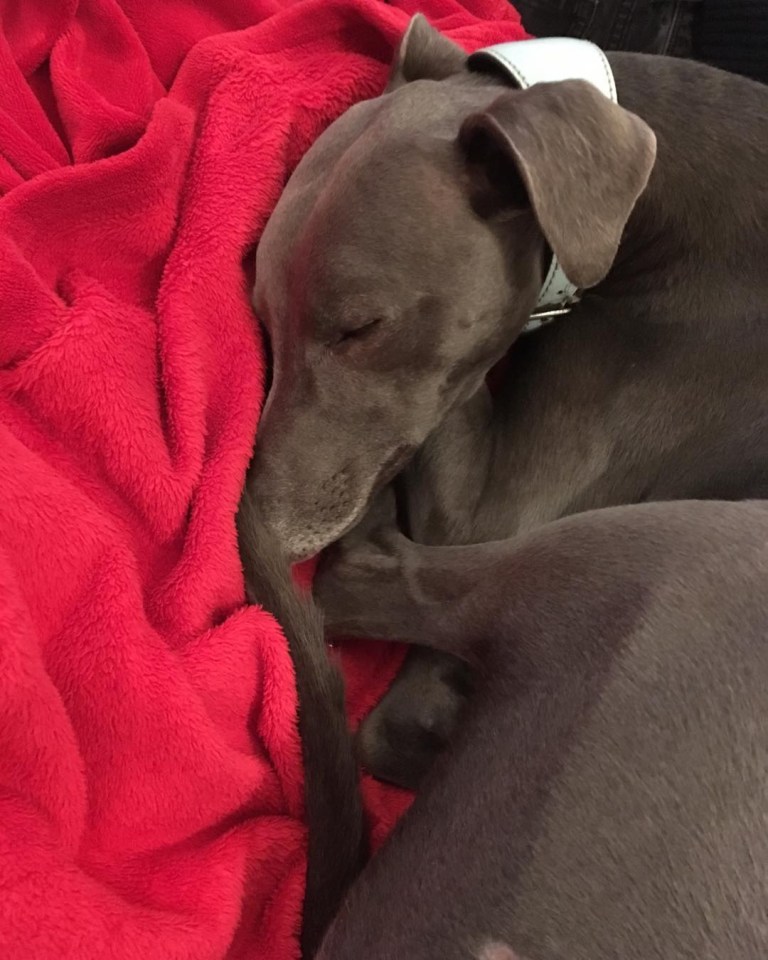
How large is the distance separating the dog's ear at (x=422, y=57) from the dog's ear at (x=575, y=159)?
0.94 ft

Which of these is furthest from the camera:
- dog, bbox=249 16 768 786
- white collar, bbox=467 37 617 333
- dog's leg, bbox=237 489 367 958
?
white collar, bbox=467 37 617 333

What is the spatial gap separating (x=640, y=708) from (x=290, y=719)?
0.42 metres

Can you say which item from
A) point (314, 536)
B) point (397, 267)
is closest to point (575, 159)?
point (397, 267)

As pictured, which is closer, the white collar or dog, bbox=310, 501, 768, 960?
dog, bbox=310, 501, 768, 960

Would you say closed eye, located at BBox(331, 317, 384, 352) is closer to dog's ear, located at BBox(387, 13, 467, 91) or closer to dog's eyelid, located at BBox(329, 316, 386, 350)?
dog's eyelid, located at BBox(329, 316, 386, 350)

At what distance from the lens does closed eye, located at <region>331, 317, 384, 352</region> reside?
1.24 meters

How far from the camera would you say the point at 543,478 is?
1.43m

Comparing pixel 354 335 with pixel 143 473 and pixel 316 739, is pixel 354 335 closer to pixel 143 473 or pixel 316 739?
pixel 143 473

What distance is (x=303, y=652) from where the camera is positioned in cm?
118

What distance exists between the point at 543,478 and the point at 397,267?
0.41 meters

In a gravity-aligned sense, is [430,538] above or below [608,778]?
below

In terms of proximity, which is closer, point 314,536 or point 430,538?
point 314,536

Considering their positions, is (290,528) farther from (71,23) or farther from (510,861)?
(71,23)

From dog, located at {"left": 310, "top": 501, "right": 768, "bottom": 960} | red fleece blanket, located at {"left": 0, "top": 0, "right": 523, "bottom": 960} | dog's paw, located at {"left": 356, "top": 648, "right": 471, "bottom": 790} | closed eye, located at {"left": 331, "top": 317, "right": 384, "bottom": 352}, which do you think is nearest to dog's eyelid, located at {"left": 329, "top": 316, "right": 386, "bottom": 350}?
closed eye, located at {"left": 331, "top": 317, "right": 384, "bottom": 352}
